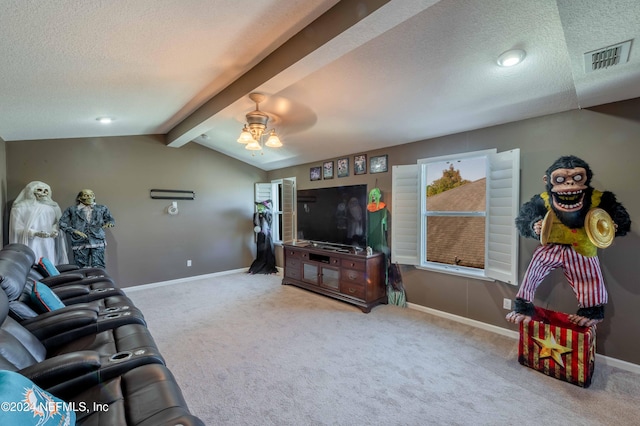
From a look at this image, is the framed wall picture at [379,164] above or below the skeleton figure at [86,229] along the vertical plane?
above

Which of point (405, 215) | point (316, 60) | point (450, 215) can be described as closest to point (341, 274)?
point (405, 215)

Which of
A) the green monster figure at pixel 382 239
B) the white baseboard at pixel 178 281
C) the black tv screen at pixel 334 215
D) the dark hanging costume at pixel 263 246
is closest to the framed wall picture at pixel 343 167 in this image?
the black tv screen at pixel 334 215

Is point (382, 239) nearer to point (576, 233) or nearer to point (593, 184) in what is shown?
point (576, 233)

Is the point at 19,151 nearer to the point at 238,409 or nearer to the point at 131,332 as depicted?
the point at 131,332

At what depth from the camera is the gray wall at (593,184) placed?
224 centimetres

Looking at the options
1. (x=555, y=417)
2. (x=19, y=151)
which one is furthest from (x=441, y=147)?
(x=19, y=151)

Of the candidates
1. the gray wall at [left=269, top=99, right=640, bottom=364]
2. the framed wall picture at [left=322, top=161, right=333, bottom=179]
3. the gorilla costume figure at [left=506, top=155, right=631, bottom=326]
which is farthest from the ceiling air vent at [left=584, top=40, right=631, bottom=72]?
the framed wall picture at [left=322, top=161, right=333, bottom=179]

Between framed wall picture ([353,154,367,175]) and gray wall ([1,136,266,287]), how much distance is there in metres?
2.56

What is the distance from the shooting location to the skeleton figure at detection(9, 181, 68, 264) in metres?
3.44

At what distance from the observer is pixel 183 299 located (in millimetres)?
4059

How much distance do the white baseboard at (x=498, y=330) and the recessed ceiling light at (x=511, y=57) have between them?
96.3 inches

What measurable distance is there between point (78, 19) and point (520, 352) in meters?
3.79

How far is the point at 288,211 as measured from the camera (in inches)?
207

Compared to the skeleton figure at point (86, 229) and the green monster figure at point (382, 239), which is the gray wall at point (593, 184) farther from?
the skeleton figure at point (86, 229)
